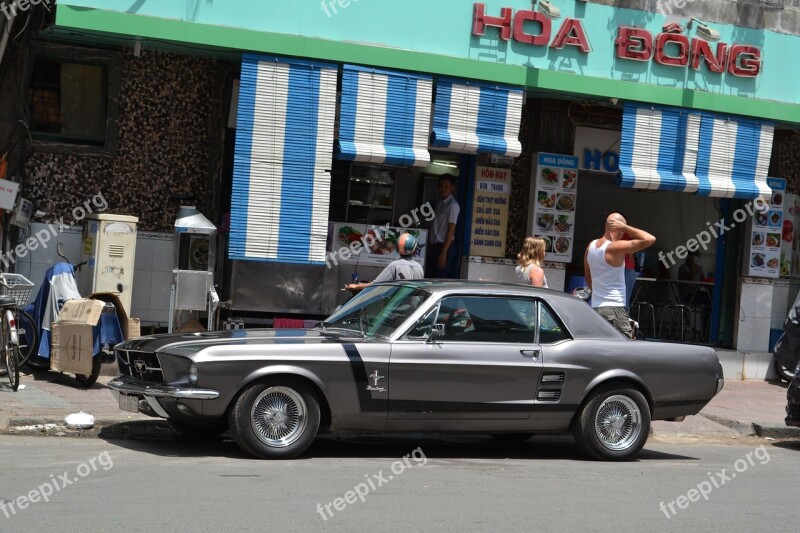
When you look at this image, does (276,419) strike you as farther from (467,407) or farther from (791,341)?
(791,341)

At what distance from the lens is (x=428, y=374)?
860 centimetres

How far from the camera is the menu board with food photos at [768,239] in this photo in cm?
1585

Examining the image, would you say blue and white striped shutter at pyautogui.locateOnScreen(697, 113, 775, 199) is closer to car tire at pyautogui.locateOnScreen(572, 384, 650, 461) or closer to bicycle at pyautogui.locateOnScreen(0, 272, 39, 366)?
Result: car tire at pyautogui.locateOnScreen(572, 384, 650, 461)

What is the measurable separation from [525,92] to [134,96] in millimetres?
4956

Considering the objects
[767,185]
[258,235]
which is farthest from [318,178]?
[767,185]

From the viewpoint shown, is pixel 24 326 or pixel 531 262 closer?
pixel 24 326

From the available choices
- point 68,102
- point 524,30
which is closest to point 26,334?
point 68,102

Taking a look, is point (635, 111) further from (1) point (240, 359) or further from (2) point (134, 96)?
(1) point (240, 359)

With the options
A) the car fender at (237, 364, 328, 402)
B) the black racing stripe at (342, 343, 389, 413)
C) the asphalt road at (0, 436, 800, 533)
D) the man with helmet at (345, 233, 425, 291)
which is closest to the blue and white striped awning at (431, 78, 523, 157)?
the man with helmet at (345, 233, 425, 291)

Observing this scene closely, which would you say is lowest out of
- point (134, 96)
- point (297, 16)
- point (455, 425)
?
point (455, 425)

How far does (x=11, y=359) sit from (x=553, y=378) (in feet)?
17.3

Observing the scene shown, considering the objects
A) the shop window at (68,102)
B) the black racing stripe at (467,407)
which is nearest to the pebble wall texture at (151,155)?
the shop window at (68,102)

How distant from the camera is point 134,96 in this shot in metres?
13.2

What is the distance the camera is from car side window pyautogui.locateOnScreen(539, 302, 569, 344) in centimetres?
920
